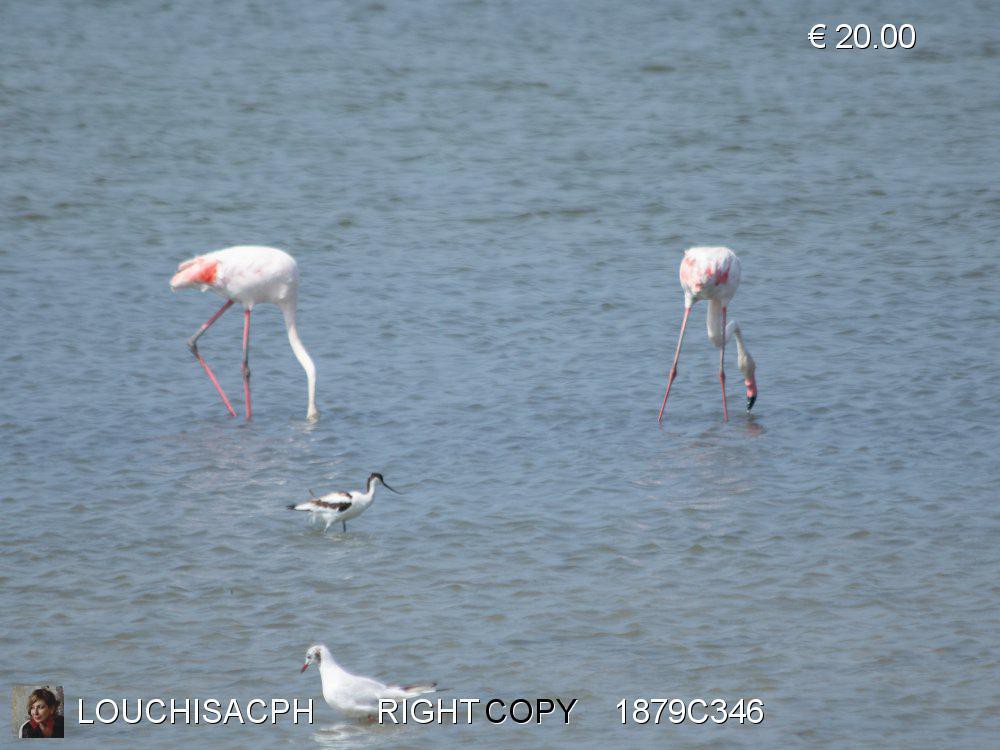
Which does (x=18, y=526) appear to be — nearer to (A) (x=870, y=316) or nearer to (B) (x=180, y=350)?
(B) (x=180, y=350)

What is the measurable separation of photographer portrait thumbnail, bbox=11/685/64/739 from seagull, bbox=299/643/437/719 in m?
0.97

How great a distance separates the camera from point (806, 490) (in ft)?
29.3

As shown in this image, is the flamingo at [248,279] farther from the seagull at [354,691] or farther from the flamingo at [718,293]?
the seagull at [354,691]

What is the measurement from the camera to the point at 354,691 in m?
6.02

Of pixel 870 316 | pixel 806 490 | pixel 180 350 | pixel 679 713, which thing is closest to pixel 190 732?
pixel 679 713

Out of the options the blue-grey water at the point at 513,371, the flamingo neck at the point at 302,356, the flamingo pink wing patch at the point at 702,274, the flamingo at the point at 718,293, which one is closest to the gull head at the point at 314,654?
the blue-grey water at the point at 513,371

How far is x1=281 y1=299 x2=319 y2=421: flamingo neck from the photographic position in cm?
1037

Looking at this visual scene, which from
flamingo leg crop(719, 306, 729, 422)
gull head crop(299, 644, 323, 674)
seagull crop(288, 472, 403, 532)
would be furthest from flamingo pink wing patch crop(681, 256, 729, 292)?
gull head crop(299, 644, 323, 674)

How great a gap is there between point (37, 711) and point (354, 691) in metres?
1.15

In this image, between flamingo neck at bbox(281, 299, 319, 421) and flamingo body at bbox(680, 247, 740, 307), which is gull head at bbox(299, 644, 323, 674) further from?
flamingo body at bbox(680, 247, 740, 307)

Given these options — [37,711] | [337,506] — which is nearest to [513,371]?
[337,506]

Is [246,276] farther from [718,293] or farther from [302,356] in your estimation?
[718,293]

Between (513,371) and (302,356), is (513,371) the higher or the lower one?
the lower one

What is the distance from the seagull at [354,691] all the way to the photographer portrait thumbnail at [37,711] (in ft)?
3.18
